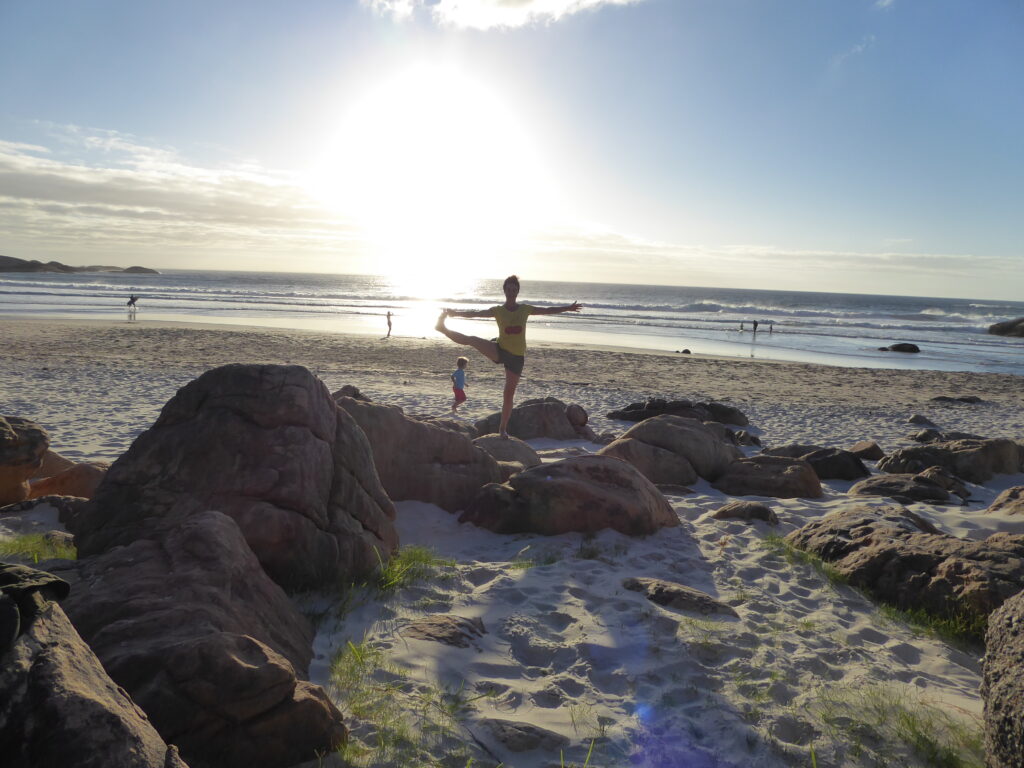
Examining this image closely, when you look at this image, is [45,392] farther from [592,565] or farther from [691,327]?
[691,327]

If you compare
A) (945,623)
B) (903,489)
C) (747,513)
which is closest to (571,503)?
(747,513)

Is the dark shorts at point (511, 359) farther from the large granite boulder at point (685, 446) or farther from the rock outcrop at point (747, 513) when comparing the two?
the rock outcrop at point (747, 513)

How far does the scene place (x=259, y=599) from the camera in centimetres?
347

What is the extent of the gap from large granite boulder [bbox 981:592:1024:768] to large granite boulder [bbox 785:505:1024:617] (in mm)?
1297

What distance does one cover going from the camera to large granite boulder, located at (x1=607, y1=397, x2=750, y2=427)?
40.2 feet

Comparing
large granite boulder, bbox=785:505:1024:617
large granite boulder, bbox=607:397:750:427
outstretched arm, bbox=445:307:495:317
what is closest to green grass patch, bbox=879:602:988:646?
large granite boulder, bbox=785:505:1024:617

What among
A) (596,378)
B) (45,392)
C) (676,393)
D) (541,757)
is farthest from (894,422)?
(45,392)

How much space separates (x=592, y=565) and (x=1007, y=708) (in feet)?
9.22

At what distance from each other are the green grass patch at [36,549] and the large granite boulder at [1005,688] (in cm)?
533

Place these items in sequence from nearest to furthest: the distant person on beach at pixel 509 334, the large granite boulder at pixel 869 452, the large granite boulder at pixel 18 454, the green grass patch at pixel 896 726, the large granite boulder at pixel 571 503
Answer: the green grass patch at pixel 896 726, the large granite boulder at pixel 571 503, the large granite boulder at pixel 18 454, the distant person on beach at pixel 509 334, the large granite boulder at pixel 869 452

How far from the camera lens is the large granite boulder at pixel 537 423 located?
10.8m

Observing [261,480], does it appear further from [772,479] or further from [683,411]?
[683,411]

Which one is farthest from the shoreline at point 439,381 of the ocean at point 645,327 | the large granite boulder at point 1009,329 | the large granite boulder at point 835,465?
the large granite boulder at point 1009,329

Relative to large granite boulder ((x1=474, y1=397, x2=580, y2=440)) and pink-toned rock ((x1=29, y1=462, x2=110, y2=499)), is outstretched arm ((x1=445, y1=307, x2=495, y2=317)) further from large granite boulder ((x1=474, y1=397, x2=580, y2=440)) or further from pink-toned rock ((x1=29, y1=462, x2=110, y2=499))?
pink-toned rock ((x1=29, y1=462, x2=110, y2=499))
